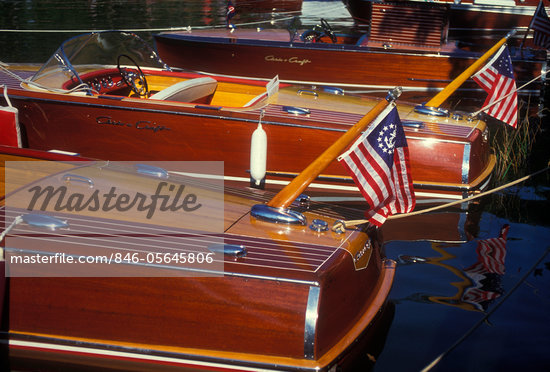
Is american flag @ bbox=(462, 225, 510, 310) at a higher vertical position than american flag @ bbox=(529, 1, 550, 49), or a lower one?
lower

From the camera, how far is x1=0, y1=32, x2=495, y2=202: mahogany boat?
6551 mm

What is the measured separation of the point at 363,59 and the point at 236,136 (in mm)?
4648

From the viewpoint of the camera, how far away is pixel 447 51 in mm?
10711

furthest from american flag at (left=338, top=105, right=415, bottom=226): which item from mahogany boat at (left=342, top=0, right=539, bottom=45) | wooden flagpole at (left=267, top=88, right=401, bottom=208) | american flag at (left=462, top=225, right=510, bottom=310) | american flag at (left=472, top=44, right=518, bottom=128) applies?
mahogany boat at (left=342, top=0, right=539, bottom=45)

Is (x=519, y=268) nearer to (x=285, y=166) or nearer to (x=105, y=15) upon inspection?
(x=285, y=166)

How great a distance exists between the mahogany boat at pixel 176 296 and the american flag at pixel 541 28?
7135 mm

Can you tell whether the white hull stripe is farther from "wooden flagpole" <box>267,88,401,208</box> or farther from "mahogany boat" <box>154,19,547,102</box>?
"mahogany boat" <box>154,19,547,102</box>

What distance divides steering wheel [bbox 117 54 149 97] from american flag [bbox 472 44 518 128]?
3.62 meters

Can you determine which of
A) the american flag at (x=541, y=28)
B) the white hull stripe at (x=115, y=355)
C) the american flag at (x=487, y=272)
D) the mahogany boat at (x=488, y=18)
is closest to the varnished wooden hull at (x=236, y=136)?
the american flag at (x=487, y=272)

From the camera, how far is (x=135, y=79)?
24.6 ft

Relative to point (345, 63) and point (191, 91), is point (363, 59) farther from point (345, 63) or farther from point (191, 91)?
point (191, 91)

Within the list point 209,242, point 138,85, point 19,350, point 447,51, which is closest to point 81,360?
point 19,350

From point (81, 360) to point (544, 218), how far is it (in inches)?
200

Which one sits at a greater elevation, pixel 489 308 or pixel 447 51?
pixel 447 51
